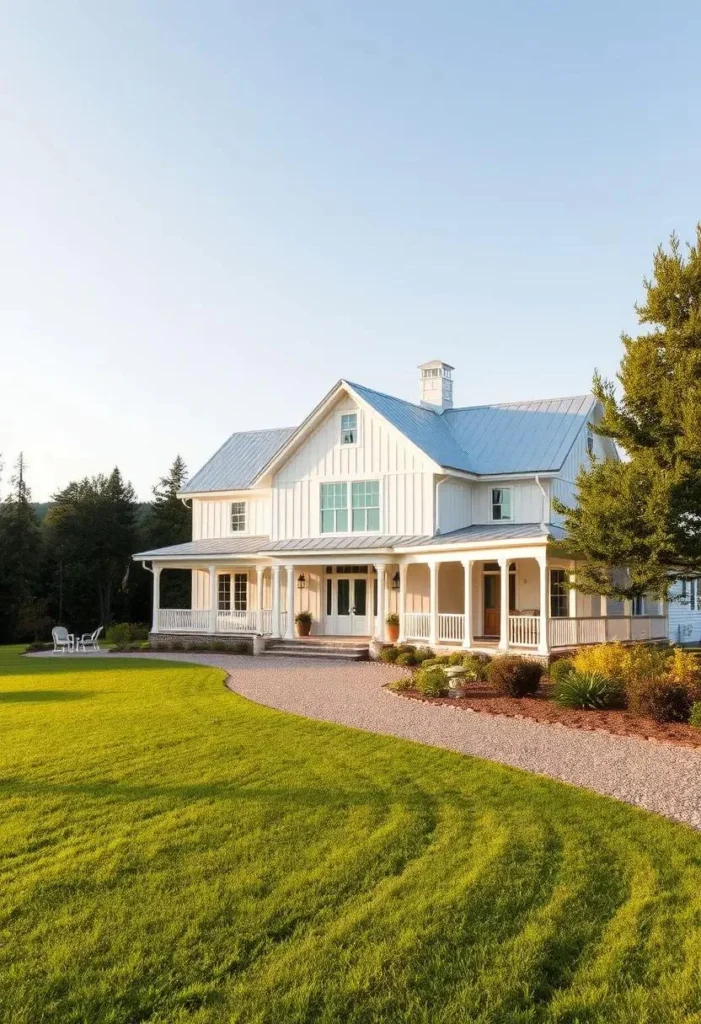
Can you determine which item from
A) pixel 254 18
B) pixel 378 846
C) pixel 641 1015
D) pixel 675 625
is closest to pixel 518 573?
pixel 675 625

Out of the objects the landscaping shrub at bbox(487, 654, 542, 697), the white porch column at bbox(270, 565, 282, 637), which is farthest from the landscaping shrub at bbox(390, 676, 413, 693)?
the white porch column at bbox(270, 565, 282, 637)

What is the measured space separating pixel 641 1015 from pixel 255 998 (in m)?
1.95

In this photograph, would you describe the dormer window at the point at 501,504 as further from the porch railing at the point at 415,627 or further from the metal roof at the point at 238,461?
the metal roof at the point at 238,461

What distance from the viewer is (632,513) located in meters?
14.2

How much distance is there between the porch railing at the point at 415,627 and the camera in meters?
24.0

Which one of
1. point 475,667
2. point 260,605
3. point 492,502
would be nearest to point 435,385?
point 492,502

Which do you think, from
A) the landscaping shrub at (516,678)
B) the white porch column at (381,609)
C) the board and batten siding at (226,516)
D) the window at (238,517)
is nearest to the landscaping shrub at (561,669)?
the landscaping shrub at (516,678)

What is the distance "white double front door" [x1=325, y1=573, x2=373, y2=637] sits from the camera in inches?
1080

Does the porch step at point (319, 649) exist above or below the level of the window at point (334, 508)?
below

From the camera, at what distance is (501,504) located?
27.0m

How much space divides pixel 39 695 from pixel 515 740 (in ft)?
30.9

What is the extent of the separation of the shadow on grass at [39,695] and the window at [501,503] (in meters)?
15.1

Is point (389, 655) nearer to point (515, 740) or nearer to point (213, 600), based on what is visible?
point (213, 600)

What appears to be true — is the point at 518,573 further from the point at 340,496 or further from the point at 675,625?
the point at 675,625
